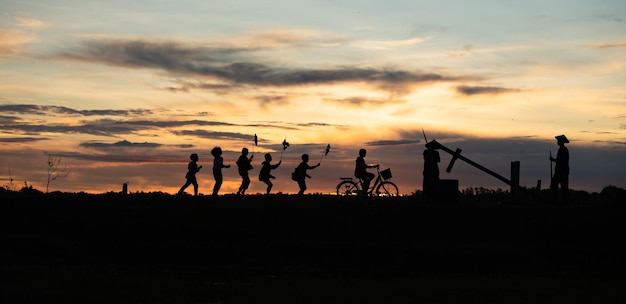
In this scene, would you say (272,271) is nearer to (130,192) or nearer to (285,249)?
(285,249)

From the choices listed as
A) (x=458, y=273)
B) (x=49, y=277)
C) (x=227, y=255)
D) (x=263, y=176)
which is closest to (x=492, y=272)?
(x=458, y=273)

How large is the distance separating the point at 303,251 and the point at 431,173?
12862mm

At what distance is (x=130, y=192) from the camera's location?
44875 millimetres

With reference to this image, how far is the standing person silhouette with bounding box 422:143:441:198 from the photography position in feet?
128

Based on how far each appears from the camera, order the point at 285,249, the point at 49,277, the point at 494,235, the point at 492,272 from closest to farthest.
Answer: the point at 49,277
the point at 492,272
the point at 285,249
the point at 494,235

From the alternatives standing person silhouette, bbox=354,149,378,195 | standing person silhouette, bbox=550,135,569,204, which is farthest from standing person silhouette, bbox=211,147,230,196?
standing person silhouette, bbox=550,135,569,204

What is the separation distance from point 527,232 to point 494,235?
1.30 metres

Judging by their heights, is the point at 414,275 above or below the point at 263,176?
below

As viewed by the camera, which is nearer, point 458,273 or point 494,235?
point 458,273

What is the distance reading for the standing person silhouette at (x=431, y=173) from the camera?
128ft

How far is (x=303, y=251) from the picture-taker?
1088 inches

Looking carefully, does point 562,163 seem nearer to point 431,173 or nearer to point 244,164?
point 431,173

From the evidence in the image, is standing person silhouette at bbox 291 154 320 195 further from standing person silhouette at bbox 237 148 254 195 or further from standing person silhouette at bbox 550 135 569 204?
standing person silhouette at bbox 550 135 569 204

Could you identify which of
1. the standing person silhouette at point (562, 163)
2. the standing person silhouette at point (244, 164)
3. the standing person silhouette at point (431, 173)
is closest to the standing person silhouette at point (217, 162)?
the standing person silhouette at point (244, 164)
